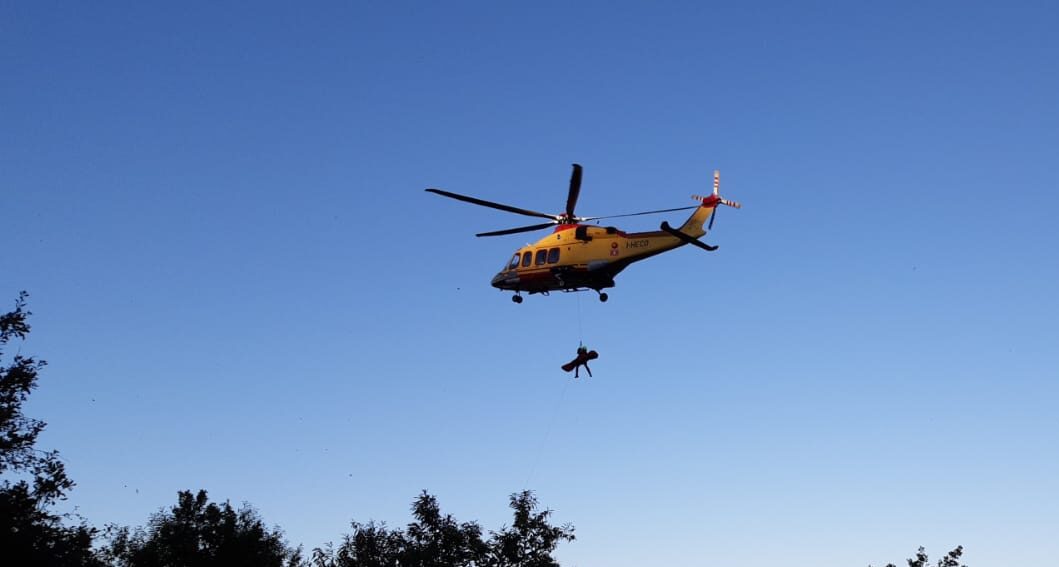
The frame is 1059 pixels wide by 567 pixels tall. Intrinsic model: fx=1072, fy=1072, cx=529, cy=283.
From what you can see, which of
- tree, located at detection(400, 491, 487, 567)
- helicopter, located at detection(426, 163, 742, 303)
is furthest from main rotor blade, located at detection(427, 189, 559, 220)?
tree, located at detection(400, 491, 487, 567)

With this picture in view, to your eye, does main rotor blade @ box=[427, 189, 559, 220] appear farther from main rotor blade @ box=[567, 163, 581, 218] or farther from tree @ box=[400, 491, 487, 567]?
tree @ box=[400, 491, 487, 567]

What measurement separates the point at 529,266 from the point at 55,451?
65.1ft

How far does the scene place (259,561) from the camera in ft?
184

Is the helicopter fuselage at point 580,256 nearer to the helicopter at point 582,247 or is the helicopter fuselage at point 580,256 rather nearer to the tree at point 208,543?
the helicopter at point 582,247

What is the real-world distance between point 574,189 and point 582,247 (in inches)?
104

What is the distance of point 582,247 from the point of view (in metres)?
43.9

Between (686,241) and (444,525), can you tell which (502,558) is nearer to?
(444,525)

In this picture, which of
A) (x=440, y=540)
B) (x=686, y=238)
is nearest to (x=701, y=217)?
(x=686, y=238)

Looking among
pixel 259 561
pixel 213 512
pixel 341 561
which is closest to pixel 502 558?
pixel 341 561

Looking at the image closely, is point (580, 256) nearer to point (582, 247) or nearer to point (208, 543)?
point (582, 247)

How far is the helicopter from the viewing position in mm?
42438

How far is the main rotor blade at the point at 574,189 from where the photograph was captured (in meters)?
43.9

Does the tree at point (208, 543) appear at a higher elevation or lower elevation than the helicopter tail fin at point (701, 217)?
lower

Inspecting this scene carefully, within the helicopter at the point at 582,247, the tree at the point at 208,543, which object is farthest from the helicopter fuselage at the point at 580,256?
the tree at the point at 208,543
